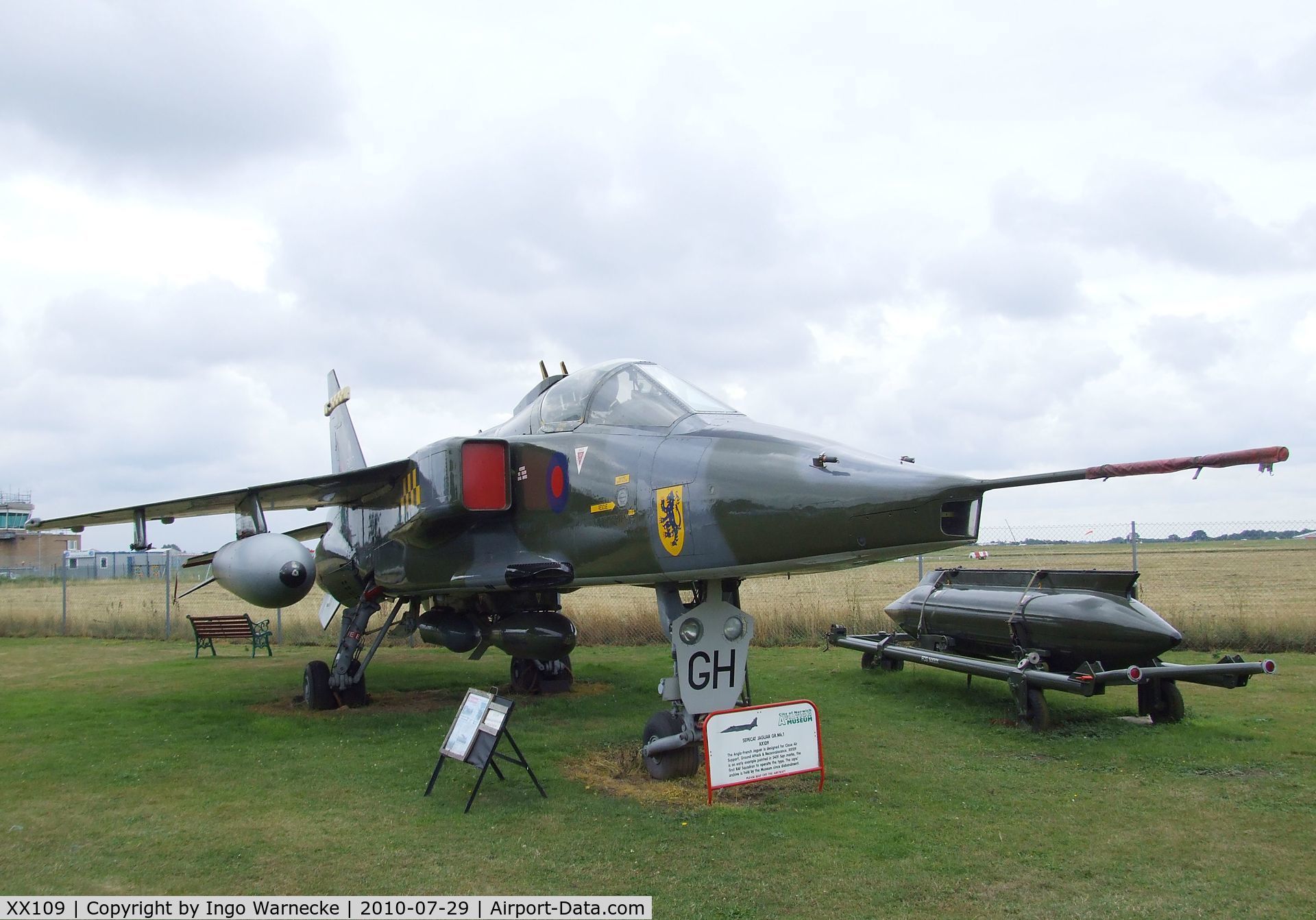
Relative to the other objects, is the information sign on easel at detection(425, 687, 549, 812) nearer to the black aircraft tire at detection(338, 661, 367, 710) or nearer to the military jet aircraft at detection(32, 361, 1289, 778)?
the military jet aircraft at detection(32, 361, 1289, 778)

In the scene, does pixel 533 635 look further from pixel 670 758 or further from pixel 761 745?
pixel 761 745

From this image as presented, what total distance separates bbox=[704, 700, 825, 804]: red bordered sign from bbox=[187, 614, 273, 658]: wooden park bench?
12.7m

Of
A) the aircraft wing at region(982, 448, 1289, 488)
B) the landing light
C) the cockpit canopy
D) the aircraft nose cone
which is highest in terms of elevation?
the cockpit canopy

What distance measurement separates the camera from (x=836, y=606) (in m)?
18.5

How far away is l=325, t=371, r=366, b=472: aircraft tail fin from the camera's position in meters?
13.3

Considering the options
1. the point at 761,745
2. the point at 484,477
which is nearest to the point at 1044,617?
the point at 761,745

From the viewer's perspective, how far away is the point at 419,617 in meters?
10.7

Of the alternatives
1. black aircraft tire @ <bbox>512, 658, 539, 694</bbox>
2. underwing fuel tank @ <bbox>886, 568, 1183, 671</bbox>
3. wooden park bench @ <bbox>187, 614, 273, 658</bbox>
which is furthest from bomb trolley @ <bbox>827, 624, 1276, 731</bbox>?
wooden park bench @ <bbox>187, 614, 273, 658</bbox>

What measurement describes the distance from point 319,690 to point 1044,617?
800cm

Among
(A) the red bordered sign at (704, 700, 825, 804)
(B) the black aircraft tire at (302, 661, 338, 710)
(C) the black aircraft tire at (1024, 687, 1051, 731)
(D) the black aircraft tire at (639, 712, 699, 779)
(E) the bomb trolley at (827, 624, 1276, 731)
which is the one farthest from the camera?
(B) the black aircraft tire at (302, 661, 338, 710)

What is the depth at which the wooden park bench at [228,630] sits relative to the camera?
16094 mm

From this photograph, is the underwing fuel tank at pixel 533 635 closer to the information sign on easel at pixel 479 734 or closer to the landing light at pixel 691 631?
Answer: the information sign on easel at pixel 479 734

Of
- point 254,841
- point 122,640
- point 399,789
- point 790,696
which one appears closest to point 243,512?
point 399,789

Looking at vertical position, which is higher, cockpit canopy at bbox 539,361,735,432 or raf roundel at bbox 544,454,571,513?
cockpit canopy at bbox 539,361,735,432
